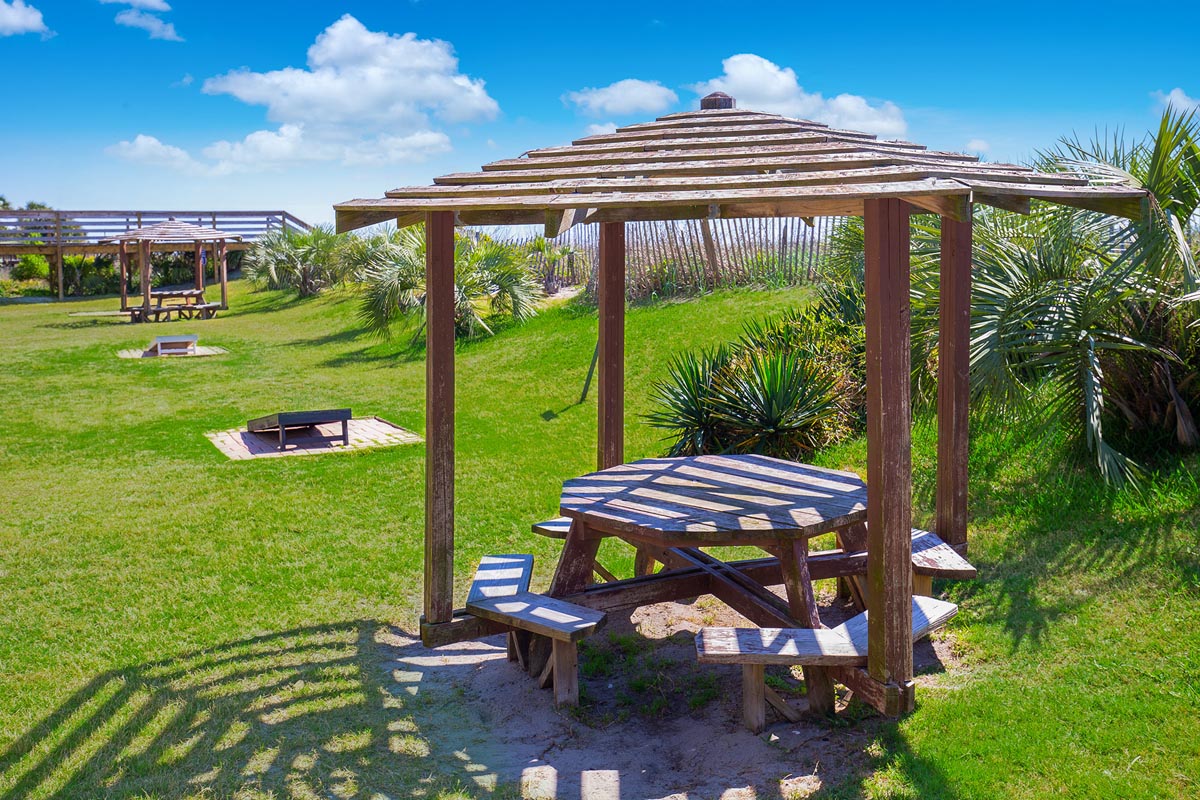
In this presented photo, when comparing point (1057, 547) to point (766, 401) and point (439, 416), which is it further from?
point (439, 416)

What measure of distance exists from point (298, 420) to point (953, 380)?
21.6 feet

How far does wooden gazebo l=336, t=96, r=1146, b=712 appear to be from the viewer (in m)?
3.93

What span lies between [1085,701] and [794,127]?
2.86 meters

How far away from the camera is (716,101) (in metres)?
5.61

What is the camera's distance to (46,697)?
4859 millimetres

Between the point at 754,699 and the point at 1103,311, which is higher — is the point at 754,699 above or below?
below

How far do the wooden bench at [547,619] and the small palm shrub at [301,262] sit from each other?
810 inches

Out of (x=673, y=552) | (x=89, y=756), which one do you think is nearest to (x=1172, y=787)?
(x=673, y=552)

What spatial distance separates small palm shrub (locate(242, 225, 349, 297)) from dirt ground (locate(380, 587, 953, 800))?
67.4 ft

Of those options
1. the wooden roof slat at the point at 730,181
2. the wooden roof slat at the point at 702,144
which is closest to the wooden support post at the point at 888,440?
the wooden roof slat at the point at 730,181

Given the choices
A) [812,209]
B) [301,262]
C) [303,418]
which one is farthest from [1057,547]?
[301,262]

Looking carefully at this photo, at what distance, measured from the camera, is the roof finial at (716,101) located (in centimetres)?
561

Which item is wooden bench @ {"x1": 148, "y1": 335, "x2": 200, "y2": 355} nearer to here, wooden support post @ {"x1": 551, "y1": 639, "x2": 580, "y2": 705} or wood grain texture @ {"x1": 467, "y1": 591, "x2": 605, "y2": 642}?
wood grain texture @ {"x1": 467, "y1": 591, "x2": 605, "y2": 642}

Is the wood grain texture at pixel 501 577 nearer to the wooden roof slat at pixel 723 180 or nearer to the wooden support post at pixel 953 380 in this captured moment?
the wooden roof slat at pixel 723 180
